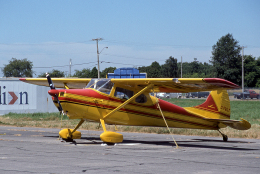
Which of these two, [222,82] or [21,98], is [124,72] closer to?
[21,98]

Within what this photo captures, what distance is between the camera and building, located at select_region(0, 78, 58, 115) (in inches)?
1329

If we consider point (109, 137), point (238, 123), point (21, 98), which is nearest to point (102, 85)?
point (109, 137)

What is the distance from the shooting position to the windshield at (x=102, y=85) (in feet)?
43.6

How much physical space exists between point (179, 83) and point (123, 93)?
7.80 ft

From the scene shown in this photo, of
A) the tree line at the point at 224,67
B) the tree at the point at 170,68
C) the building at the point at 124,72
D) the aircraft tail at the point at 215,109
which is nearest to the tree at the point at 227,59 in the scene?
the tree line at the point at 224,67

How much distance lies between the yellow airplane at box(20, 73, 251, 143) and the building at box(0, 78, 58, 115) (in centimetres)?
2071

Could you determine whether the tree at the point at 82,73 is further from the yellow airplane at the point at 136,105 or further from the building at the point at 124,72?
the yellow airplane at the point at 136,105

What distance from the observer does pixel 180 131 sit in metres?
19.5

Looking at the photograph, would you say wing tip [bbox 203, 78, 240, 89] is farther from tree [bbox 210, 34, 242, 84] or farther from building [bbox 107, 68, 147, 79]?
tree [bbox 210, 34, 242, 84]

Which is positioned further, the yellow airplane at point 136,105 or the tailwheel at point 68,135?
the tailwheel at point 68,135

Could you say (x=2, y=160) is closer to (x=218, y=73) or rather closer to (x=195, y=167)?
(x=195, y=167)

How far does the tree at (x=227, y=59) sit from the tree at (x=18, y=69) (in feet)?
172

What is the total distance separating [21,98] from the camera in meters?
34.7

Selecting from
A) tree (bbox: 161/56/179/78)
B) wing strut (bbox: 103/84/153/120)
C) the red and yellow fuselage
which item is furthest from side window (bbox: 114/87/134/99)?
tree (bbox: 161/56/179/78)
